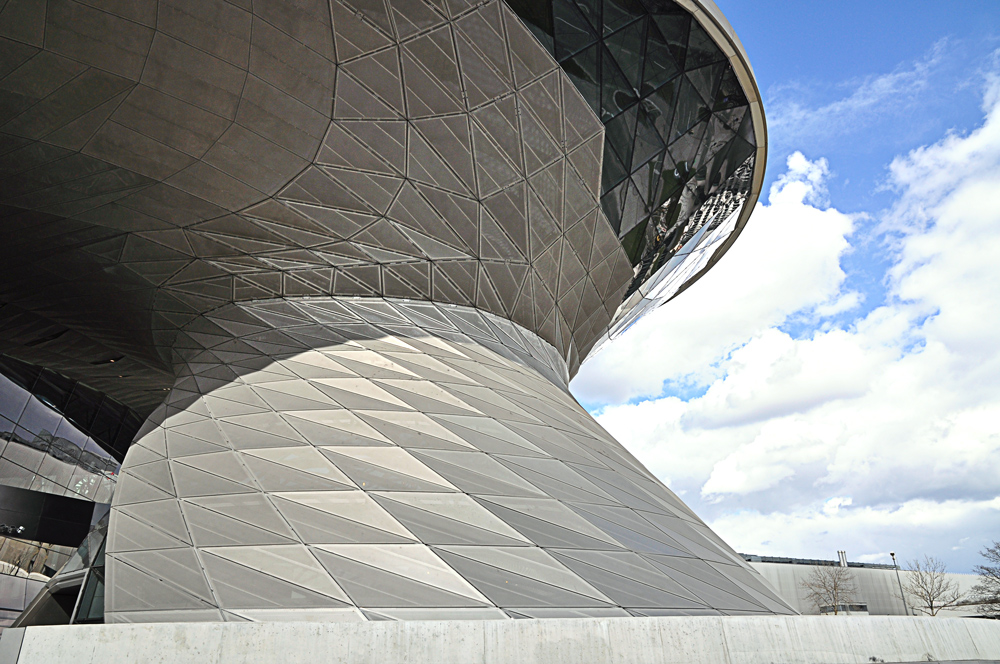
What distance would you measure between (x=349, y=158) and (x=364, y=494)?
645 centimetres

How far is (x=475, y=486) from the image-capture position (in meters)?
7.77

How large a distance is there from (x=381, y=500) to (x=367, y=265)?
6.27 metres

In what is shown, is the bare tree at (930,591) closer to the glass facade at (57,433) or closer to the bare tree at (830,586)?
the bare tree at (830,586)

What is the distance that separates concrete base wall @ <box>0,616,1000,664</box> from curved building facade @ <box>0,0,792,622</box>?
68cm

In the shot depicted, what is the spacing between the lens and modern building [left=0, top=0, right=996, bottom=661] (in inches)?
262

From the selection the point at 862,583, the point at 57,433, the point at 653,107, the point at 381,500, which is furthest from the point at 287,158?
the point at 862,583

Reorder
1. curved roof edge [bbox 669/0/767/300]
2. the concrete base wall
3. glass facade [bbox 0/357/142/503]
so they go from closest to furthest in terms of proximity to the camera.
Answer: the concrete base wall < curved roof edge [bbox 669/0/767/300] < glass facade [bbox 0/357/142/503]

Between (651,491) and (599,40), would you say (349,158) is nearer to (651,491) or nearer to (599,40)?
(599,40)

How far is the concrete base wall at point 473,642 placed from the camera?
4828mm

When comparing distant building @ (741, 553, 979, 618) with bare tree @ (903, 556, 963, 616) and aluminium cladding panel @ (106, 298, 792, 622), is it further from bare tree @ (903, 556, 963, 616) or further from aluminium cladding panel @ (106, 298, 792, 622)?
aluminium cladding panel @ (106, 298, 792, 622)

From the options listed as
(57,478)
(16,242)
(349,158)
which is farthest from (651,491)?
(57,478)

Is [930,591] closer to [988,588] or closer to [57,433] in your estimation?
[988,588]

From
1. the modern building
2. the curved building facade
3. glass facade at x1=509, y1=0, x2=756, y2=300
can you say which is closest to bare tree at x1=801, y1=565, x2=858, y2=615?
glass facade at x1=509, y1=0, x2=756, y2=300

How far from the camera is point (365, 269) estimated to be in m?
12.4
